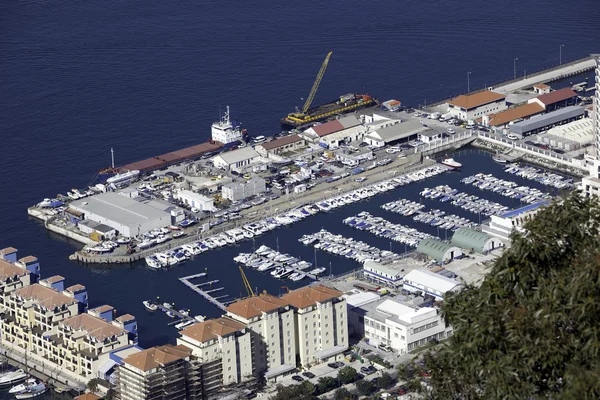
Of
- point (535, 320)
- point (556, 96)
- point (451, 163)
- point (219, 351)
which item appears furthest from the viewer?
point (556, 96)

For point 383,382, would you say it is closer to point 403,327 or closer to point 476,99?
point 403,327

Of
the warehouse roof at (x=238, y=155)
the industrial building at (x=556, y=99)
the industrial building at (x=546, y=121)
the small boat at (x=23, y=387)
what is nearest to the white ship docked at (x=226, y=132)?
the warehouse roof at (x=238, y=155)

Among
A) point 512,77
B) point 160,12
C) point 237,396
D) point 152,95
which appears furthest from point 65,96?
point 237,396

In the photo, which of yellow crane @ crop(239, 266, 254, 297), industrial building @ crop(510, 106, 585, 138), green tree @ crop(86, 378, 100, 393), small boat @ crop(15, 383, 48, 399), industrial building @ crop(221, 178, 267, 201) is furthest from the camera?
industrial building @ crop(510, 106, 585, 138)

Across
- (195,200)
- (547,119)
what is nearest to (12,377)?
(195,200)

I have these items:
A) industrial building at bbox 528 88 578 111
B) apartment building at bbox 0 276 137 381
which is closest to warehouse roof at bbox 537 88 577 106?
industrial building at bbox 528 88 578 111

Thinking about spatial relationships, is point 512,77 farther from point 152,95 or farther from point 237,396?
point 237,396

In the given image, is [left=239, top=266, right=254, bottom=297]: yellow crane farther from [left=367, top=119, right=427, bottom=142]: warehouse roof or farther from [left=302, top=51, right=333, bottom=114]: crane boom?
[left=302, top=51, right=333, bottom=114]: crane boom
